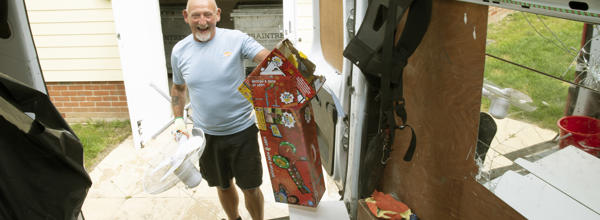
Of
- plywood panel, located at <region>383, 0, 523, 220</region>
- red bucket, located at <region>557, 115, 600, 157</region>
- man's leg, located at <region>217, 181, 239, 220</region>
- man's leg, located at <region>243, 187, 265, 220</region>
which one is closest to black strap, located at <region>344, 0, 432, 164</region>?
plywood panel, located at <region>383, 0, 523, 220</region>

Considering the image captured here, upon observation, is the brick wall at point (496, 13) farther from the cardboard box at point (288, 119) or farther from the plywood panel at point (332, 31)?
the plywood panel at point (332, 31)

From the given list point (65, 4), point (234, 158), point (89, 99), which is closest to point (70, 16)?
point (65, 4)

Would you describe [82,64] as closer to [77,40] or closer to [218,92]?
[77,40]

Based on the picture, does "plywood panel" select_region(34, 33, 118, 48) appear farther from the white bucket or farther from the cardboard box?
the cardboard box

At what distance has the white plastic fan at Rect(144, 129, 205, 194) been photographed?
7.30 ft

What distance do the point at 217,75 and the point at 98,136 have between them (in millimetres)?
3054

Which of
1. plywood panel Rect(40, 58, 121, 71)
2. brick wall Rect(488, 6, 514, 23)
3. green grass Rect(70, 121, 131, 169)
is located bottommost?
green grass Rect(70, 121, 131, 169)

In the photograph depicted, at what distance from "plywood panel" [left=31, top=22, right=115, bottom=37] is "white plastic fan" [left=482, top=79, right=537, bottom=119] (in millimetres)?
4444

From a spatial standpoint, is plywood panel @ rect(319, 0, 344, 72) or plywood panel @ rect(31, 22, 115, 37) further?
plywood panel @ rect(31, 22, 115, 37)

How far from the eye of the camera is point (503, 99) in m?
1.49

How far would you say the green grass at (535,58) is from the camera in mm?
1252

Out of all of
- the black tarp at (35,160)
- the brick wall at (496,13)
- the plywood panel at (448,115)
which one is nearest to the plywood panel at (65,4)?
the black tarp at (35,160)

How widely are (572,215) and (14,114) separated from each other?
6.12 ft

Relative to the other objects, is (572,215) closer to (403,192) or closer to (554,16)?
(554,16)
